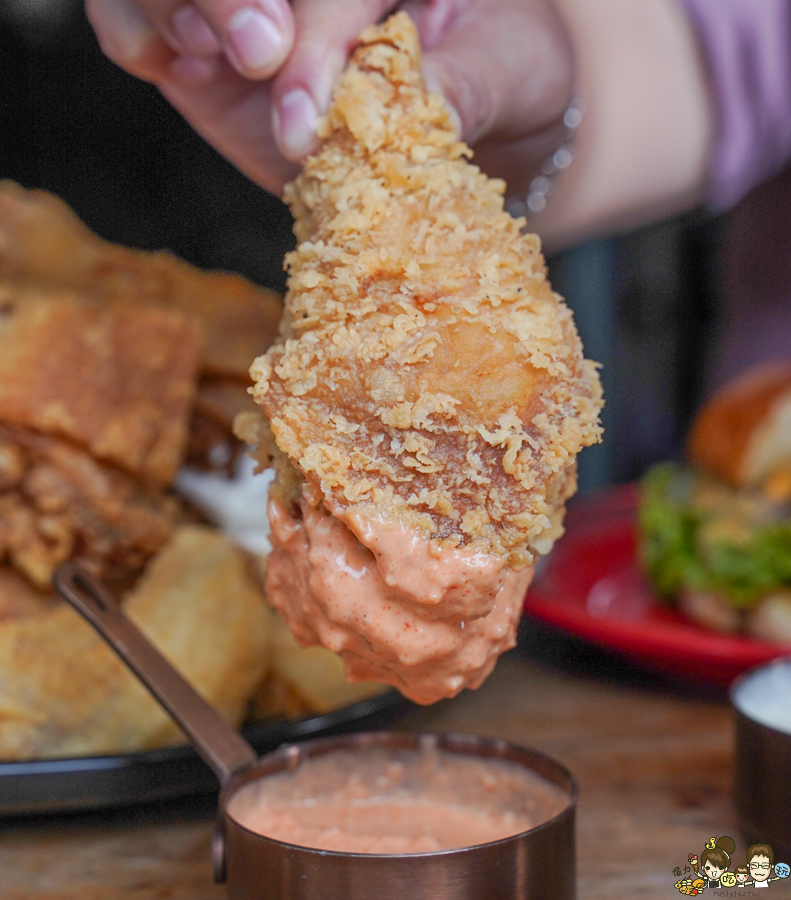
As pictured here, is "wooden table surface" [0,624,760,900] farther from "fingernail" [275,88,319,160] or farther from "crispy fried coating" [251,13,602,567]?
"fingernail" [275,88,319,160]

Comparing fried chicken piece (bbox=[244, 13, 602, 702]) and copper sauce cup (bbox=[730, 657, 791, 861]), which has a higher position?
fried chicken piece (bbox=[244, 13, 602, 702])

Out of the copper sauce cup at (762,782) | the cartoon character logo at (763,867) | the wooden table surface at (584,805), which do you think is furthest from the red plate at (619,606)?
the cartoon character logo at (763,867)

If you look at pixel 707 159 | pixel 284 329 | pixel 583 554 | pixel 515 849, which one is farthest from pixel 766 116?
pixel 515 849

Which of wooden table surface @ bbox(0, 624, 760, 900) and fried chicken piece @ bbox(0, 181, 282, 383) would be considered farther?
fried chicken piece @ bbox(0, 181, 282, 383)

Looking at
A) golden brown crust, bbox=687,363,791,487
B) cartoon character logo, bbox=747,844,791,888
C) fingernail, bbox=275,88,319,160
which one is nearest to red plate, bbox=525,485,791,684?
golden brown crust, bbox=687,363,791,487

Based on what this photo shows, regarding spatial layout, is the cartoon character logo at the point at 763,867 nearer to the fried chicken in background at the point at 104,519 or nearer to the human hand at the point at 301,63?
the fried chicken in background at the point at 104,519

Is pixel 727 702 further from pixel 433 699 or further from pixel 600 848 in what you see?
pixel 433 699

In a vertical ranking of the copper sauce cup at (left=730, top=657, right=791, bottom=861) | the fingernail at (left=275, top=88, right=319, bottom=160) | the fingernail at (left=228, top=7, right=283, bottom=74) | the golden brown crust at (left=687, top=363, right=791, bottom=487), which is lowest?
the golden brown crust at (left=687, top=363, right=791, bottom=487)
